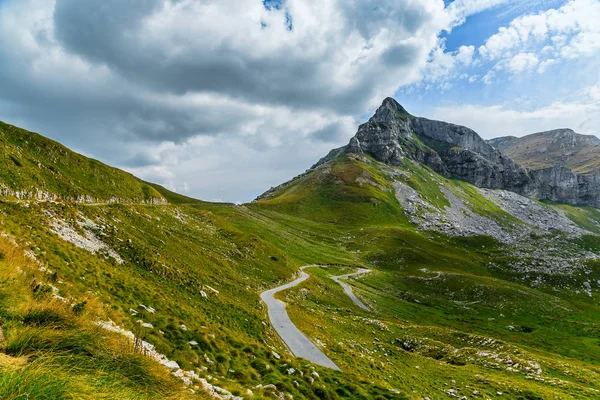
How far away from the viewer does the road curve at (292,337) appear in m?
26.1

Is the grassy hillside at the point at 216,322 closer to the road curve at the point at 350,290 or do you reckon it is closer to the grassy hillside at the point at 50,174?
the grassy hillside at the point at 50,174

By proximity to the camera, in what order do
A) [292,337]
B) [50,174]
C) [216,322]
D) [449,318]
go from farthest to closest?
[449,318] < [50,174] < [292,337] < [216,322]

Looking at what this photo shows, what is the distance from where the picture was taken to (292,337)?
1236 inches

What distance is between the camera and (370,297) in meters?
80.2

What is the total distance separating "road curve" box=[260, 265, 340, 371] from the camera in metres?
26.1

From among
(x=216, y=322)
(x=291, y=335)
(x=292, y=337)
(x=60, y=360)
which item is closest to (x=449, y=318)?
(x=291, y=335)

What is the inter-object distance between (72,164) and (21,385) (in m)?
65.9

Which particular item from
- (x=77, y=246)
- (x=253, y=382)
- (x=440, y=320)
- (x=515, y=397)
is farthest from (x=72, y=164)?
(x=440, y=320)

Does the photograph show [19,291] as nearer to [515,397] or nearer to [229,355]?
[229,355]

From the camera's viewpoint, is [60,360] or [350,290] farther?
[350,290]

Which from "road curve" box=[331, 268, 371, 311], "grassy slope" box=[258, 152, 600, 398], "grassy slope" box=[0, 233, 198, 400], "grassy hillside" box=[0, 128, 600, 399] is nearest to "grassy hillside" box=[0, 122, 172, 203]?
"grassy hillside" box=[0, 128, 600, 399]

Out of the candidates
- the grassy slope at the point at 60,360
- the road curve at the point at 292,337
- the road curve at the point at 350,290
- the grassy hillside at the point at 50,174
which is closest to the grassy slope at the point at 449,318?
the road curve at the point at 292,337

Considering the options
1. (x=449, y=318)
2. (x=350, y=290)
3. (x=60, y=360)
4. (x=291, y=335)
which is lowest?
(x=449, y=318)

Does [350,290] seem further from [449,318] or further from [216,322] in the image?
[216,322]
